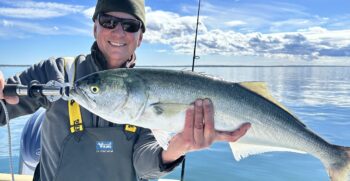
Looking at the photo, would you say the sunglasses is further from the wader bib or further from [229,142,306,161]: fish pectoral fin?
[229,142,306,161]: fish pectoral fin

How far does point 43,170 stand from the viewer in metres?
3.15

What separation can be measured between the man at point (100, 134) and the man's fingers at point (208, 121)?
11.0 inches

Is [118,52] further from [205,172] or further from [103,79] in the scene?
[205,172]

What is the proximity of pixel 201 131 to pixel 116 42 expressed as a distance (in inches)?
46.1

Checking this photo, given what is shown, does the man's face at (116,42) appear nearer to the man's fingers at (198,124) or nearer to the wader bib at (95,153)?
the wader bib at (95,153)

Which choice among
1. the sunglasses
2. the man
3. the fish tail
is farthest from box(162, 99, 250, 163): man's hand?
the sunglasses

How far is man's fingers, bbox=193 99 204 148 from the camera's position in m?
2.50

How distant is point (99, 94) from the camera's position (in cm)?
263

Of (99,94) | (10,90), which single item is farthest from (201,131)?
(10,90)

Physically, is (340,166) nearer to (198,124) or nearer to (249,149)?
(249,149)

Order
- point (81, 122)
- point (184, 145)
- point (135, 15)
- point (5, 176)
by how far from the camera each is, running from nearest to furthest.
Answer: point (184, 145)
point (81, 122)
point (135, 15)
point (5, 176)

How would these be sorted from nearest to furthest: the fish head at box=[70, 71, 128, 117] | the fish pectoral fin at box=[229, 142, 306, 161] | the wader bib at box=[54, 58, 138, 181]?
the fish head at box=[70, 71, 128, 117], the fish pectoral fin at box=[229, 142, 306, 161], the wader bib at box=[54, 58, 138, 181]

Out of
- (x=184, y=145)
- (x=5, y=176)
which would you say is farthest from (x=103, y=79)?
(x=5, y=176)

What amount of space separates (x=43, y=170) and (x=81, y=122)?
1.85ft
